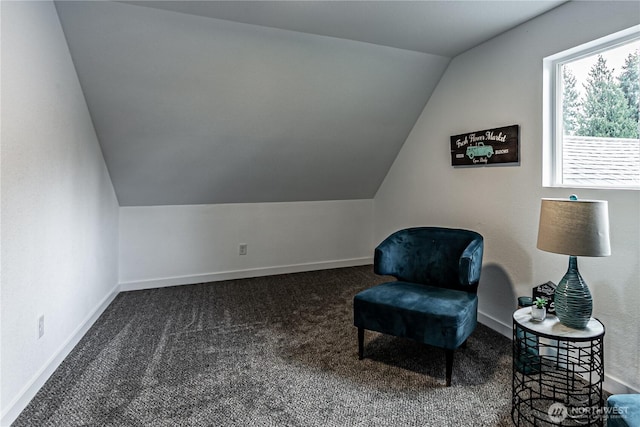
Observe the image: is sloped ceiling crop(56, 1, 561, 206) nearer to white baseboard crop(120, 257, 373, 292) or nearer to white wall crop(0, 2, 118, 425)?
white wall crop(0, 2, 118, 425)

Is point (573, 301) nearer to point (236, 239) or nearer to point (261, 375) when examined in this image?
point (261, 375)

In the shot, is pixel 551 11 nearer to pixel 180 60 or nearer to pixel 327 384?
pixel 180 60

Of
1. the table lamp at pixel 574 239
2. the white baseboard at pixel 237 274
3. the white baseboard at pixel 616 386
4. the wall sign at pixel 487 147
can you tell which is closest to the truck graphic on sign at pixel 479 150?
the wall sign at pixel 487 147

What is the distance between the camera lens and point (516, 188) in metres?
2.58

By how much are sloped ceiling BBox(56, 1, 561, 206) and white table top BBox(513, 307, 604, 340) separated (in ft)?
6.17

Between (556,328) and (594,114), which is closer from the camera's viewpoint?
(556,328)

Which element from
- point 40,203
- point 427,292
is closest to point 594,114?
point 427,292

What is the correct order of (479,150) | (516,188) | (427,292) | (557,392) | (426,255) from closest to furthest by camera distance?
(557,392) → (427,292) → (516,188) → (426,255) → (479,150)

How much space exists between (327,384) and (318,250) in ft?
8.71

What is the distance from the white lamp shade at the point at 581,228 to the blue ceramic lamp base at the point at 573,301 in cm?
14

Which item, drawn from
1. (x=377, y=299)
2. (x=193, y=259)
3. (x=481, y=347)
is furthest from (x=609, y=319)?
(x=193, y=259)

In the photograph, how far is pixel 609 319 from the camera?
2.02 metres

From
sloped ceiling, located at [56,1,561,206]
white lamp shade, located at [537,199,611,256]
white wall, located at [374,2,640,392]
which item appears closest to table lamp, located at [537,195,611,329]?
white lamp shade, located at [537,199,611,256]

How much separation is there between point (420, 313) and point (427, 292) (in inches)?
12.4
